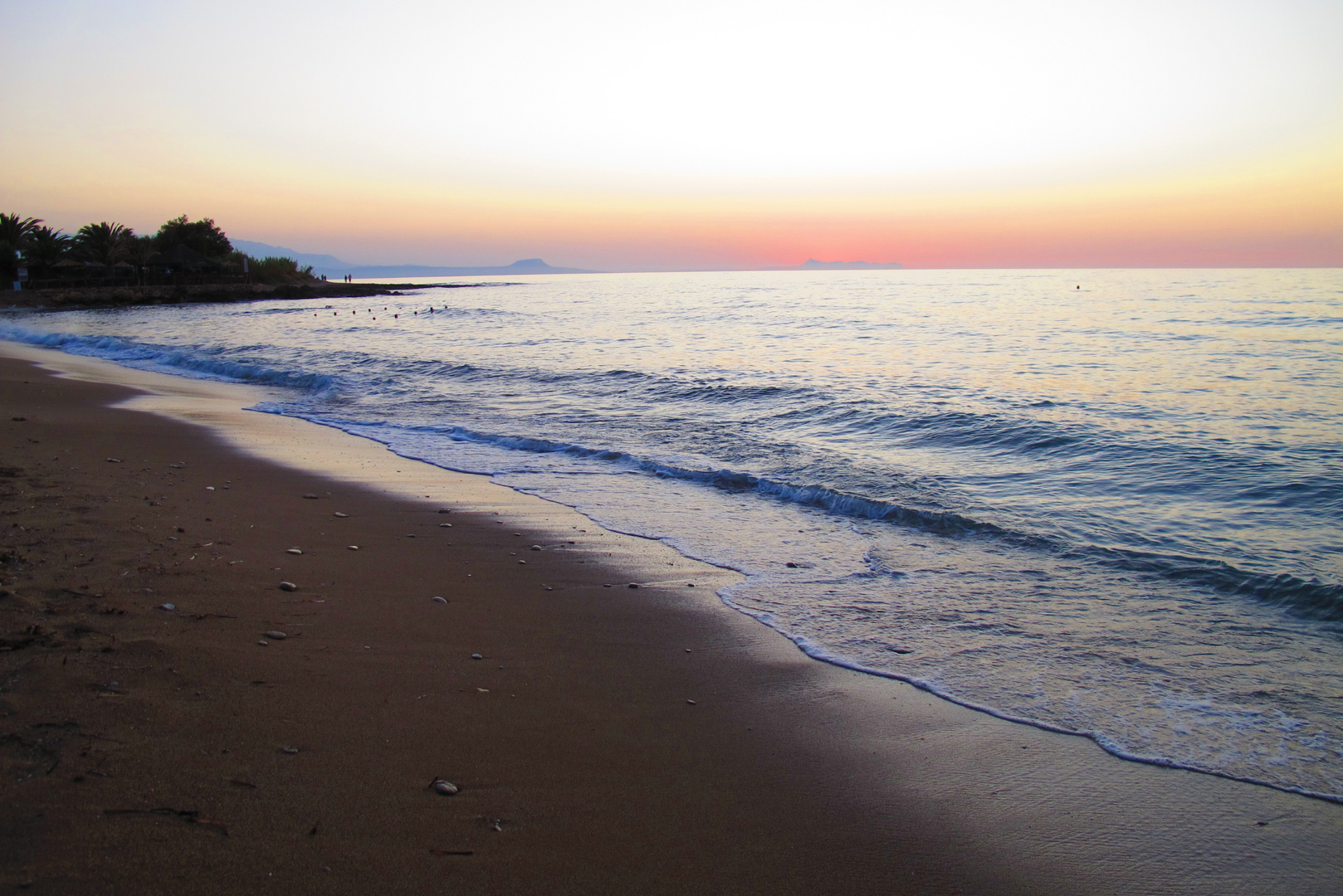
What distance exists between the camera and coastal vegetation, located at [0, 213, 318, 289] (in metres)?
55.6

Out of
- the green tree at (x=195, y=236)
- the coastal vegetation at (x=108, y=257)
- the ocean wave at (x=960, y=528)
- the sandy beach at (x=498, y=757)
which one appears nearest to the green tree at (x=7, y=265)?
the coastal vegetation at (x=108, y=257)

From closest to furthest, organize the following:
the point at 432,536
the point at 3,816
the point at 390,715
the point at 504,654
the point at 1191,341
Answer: the point at 3,816 < the point at 390,715 < the point at 504,654 < the point at 432,536 < the point at 1191,341

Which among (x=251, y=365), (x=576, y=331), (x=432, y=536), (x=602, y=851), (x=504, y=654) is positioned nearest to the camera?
(x=602, y=851)

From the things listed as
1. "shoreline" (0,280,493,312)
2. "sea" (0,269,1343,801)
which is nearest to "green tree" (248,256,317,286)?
"shoreline" (0,280,493,312)

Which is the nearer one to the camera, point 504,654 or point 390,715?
point 390,715

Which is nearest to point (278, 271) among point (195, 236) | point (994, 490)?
point (195, 236)

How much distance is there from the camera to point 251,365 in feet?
68.0

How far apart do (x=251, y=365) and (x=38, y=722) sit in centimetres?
2053

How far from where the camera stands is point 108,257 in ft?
191

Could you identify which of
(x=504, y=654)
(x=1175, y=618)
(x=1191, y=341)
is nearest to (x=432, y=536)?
(x=504, y=654)

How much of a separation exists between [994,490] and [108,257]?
70631 millimetres

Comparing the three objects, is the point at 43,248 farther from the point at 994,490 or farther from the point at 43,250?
the point at 994,490

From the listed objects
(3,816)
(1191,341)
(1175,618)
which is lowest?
(1175,618)

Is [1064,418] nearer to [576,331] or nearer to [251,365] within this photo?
[251,365]
